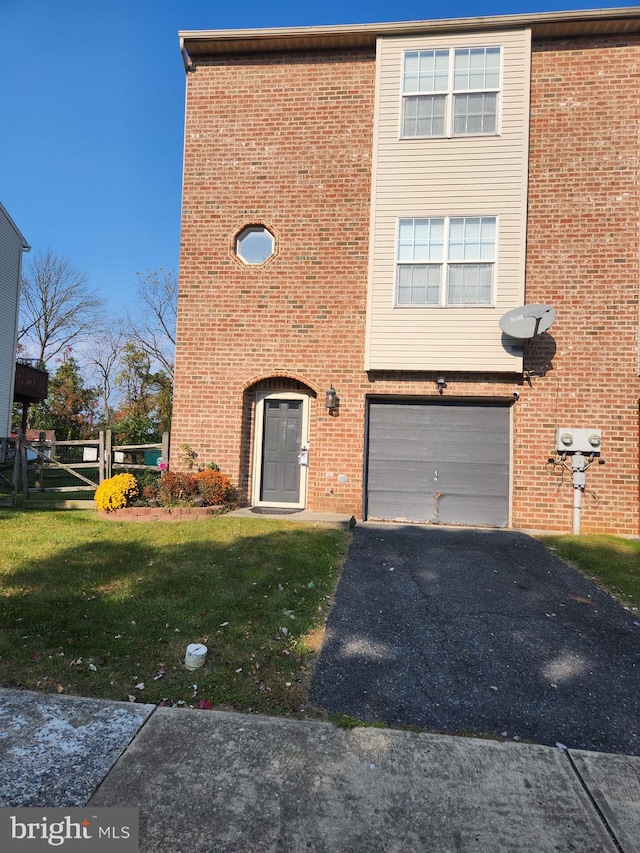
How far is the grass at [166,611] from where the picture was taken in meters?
3.11

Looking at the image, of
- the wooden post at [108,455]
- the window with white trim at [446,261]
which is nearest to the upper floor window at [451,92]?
the window with white trim at [446,261]

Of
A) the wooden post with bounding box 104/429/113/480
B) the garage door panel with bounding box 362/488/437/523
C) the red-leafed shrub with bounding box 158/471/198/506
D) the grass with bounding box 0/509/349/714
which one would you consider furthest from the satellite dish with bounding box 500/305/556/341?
the wooden post with bounding box 104/429/113/480

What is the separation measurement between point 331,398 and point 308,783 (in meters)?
6.83

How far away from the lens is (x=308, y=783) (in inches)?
88.4

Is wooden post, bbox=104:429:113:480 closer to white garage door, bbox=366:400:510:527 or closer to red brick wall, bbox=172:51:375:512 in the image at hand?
red brick wall, bbox=172:51:375:512

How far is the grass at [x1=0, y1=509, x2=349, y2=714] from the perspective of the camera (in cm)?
311

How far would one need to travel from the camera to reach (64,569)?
515 centimetres

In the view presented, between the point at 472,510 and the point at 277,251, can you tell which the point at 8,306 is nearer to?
the point at 277,251

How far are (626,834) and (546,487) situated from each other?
6.89 metres

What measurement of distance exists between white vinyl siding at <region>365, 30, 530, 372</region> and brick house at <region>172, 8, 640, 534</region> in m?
0.04

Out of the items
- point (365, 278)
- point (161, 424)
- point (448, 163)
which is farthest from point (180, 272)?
point (161, 424)

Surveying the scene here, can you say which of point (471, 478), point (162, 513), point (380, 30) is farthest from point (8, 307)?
point (471, 478)

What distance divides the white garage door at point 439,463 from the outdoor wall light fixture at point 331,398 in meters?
0.76

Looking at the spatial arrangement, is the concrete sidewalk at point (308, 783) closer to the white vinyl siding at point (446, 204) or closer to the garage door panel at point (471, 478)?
the garage door panel at point (471, 478)
